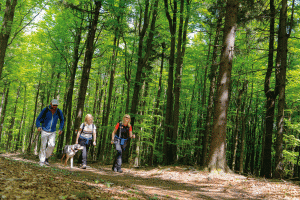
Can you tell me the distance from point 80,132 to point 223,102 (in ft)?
18.5

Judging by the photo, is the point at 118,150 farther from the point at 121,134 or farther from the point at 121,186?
the point at 121,186

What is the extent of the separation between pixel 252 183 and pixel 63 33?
14494 millimetres

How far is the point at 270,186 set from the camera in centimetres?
630

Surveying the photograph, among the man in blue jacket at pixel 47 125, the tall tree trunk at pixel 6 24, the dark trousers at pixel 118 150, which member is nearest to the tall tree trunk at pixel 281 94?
the dark trousers at pixel 118 150

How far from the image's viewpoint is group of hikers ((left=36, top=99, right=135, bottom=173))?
7.13 m

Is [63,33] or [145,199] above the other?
[63,33]

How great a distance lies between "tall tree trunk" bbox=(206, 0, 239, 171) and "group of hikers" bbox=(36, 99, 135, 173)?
3127 mm

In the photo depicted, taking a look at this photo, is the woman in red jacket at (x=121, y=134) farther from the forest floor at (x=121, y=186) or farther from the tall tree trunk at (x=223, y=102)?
the tall tree trunk at (x=223, y=102)

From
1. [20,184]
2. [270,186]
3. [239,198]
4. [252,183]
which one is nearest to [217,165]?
[252,183]

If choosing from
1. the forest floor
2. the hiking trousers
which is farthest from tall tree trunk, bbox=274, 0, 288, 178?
→ the hiking trousers

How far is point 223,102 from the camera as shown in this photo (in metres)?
7.96

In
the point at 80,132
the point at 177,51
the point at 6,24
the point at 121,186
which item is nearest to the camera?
the point at 121,186

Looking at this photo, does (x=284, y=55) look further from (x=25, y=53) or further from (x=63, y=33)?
(x=25, y=53)

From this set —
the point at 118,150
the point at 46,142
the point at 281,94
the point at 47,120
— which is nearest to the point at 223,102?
the point at 281,94
